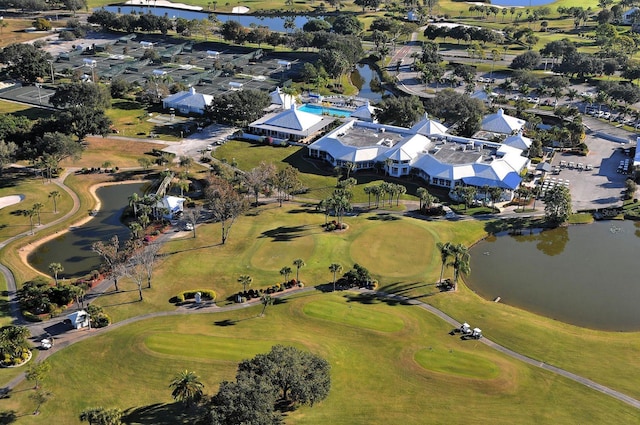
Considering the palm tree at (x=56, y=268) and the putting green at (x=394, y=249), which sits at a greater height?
the palm tree at (x=56, y=268)

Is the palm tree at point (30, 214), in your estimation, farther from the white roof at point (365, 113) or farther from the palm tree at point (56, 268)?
the white roof at point (365, 113)

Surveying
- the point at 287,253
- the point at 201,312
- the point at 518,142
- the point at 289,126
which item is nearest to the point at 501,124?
the point at 518,142

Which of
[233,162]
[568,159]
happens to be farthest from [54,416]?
[568,159]

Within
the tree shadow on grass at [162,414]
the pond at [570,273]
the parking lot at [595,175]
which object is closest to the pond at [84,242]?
the tree shadow on grass at [162,414]

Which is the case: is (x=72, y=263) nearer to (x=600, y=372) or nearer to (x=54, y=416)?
(x=54, y=416)

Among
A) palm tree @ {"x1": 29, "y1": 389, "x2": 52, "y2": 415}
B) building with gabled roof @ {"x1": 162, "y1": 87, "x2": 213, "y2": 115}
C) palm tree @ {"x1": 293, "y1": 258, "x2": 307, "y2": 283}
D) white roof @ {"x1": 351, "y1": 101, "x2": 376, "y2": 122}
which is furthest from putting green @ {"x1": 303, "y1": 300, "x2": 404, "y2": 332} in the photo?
building with gabled roof @ {"x1": 162, "y1": 87, "x2": 213, "y2": 115}

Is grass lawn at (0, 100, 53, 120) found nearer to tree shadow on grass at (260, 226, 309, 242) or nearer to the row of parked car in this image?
tree shadow on grass at (260, 226, 309, 242)

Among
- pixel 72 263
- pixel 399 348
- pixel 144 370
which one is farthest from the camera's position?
pixel 72 263
